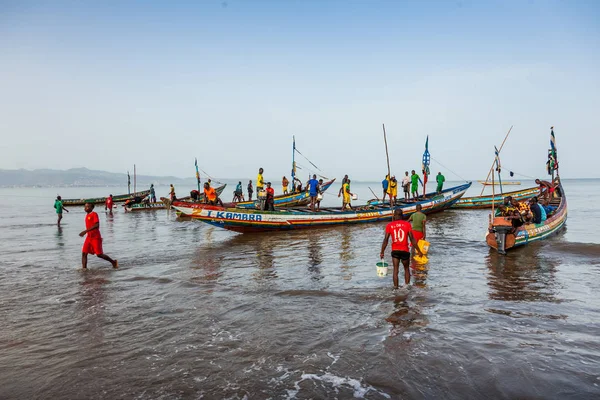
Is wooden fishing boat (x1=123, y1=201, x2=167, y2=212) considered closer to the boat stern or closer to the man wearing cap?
the man wearing cap

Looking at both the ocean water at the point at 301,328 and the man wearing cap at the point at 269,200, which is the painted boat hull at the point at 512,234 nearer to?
Answer: the ocean water at the point at 301,328

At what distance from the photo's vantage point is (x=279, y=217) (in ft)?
58.1

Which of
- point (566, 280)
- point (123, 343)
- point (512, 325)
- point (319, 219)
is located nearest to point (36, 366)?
point (123, 343)

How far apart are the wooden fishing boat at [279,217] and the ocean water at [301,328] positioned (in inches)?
158

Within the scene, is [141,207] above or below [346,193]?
below

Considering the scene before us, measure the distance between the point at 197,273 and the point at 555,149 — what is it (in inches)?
866

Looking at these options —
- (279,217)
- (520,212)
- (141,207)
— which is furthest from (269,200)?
(141,207)

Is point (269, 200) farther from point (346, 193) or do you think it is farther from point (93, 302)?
point (93, 302)

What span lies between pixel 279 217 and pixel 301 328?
11720 millimetres

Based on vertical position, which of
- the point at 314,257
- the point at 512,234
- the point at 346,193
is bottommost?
the point at 314,257

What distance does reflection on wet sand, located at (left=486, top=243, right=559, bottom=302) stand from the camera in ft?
25.4

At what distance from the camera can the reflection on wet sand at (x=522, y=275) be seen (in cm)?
773

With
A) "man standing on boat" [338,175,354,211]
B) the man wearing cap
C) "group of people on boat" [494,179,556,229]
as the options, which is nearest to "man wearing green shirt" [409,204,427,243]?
"group of people on boat" [494,179,556,229]

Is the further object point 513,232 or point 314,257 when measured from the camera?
point 314,257
